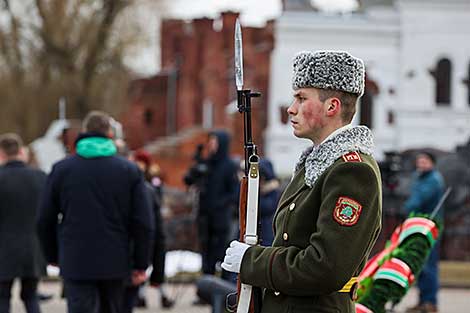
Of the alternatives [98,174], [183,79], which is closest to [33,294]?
[98,174]

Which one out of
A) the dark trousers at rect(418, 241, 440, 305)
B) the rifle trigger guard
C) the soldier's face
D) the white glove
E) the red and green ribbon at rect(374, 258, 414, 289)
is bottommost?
the dark trousers at rect(418, 241, 440, 305)

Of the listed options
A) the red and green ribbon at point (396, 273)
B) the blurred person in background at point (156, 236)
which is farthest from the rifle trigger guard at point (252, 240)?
the blurred person in background at point (156, 236)

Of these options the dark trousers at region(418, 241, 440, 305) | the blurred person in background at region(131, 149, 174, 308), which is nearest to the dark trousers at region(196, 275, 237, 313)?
the blurred person in background at region(131, 149, 174, 308)

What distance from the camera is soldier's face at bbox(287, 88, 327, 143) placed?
4918 mm

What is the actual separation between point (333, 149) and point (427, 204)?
8619mm

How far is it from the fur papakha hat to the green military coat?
0.29 m

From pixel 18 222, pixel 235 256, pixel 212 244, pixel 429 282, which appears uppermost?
pixel 235 256

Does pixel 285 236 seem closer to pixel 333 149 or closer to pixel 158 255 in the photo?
pixel 333 149

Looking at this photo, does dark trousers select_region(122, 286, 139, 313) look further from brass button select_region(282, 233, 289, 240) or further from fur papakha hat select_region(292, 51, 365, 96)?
fur papakha hat select_region(292, 51, 365, 96)

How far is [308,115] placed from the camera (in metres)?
4.93

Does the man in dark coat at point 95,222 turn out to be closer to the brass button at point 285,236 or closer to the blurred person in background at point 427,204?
the brass button at point 285,236

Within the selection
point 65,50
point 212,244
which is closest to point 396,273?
point 212,244

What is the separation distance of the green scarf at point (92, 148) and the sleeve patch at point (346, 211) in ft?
13.6

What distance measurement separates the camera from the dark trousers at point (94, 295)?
8461 millimetres
